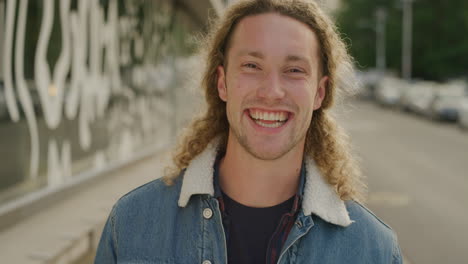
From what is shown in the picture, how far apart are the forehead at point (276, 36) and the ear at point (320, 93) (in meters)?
0.19

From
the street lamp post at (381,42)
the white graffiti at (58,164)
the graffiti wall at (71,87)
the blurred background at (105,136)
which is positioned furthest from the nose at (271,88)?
the street lamp post at (381,42)

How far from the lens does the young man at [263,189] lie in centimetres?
206

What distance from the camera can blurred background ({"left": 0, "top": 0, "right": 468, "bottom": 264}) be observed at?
6426 mm

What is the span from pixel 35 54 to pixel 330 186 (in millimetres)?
5746

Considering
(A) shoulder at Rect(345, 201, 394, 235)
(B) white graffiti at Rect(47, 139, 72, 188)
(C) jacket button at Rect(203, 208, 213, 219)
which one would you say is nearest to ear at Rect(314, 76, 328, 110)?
(A) shoulder at Rect(345, 201, 394, 235)

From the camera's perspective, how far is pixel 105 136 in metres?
10.3

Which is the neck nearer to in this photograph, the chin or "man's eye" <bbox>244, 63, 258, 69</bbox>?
the chin

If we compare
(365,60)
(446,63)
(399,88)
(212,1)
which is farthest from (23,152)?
(365,60)

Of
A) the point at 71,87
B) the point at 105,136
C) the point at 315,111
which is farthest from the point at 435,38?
the point at 315,111

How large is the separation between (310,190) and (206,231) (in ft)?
1.33

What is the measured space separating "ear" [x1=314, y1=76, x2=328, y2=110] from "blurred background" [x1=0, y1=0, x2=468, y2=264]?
0.37 meters

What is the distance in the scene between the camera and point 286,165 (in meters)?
2.24

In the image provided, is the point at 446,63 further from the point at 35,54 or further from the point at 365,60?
the point at 35,54

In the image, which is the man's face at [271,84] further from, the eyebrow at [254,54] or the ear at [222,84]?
the ear at [222,84]
